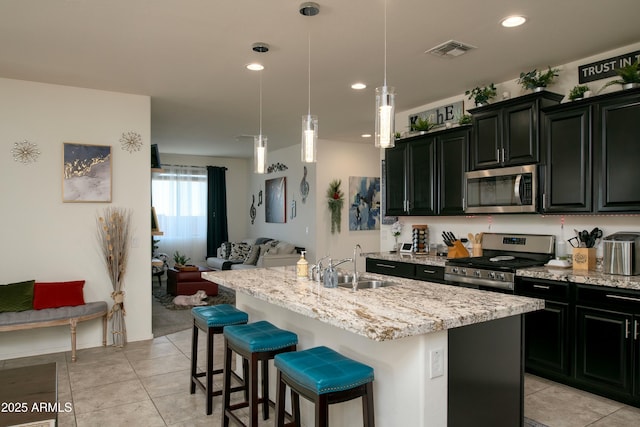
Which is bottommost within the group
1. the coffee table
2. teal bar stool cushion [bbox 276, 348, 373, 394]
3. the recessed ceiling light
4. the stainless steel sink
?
the coffee table

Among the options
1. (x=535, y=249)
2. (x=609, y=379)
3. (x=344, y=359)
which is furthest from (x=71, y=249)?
(x=609, y=379)

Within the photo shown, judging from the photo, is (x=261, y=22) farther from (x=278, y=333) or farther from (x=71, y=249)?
(x=71, y=249)

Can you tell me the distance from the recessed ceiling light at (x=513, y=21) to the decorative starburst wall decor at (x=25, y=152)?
434 centimetres

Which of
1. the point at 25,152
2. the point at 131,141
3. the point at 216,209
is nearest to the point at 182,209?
the point at 216,209

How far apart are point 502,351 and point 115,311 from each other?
3.85 metres

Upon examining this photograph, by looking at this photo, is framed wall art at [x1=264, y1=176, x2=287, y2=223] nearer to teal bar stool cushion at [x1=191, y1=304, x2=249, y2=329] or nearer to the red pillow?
the red pillow

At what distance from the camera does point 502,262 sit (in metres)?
3.90

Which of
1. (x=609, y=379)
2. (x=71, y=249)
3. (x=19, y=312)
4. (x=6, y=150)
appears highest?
(x=6, y=150)

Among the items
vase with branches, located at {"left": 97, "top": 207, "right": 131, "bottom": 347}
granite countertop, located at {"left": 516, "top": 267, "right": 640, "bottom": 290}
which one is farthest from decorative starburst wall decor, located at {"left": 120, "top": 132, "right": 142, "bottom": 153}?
granite countertop, located at {"left": 516, "top": 267, "right": 640, "bottom": 290}

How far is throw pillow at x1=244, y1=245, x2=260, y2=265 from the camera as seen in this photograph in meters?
8.24

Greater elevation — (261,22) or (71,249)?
(261,22)

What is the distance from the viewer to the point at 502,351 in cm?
224

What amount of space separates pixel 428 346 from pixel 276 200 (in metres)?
7.40

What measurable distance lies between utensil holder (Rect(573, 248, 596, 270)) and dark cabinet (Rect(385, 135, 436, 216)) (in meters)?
1.55
